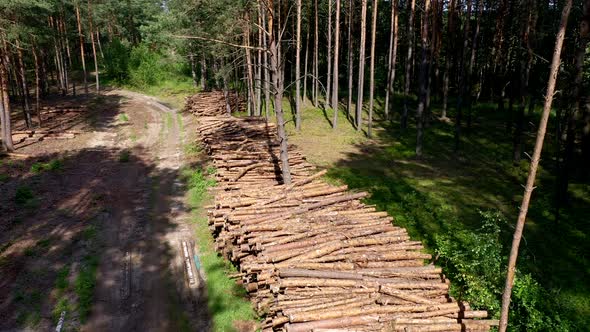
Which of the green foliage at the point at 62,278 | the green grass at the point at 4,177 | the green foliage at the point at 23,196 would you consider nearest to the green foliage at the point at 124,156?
the green grass at the point at 4,177

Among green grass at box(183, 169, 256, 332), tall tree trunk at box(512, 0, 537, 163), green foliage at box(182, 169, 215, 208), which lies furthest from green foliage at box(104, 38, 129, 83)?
tall tree trunk at box(512, 0, 537, 163)

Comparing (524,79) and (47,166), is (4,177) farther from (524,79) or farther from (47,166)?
(524,79)

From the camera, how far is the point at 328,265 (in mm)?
9148

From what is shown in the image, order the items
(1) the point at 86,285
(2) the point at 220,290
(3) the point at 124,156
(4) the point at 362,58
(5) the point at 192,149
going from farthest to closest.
A: (4) the point at 362,58 → (5) the point at 192,149 → (3) the point at 124,156 → (1) the point at 86,285 → (2) the point at 220,290

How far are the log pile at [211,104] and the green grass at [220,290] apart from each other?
20039mm

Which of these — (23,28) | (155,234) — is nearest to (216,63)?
(23,28)

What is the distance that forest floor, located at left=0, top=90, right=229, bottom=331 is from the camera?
10266 millimetres

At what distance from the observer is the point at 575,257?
12055 millimetres

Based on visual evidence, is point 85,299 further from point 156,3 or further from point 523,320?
point 156,3

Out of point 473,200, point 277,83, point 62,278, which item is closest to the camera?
point 62,278

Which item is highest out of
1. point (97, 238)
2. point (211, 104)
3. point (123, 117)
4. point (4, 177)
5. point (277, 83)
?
point (277, 83)

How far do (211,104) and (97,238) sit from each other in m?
23.2

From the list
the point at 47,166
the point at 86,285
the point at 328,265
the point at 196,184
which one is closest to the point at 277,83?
the point at 328,265

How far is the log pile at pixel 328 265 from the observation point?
7988 mm
